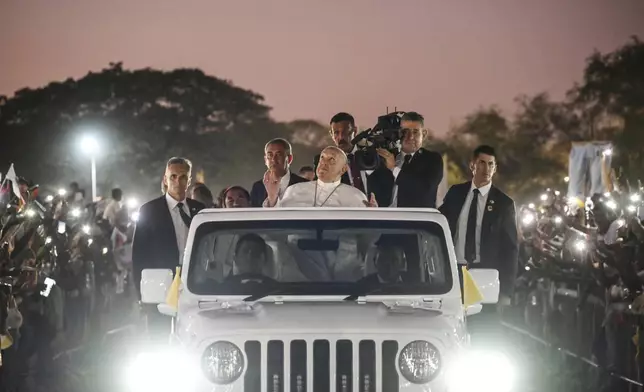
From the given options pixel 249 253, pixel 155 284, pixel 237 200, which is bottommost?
pixel 155 284

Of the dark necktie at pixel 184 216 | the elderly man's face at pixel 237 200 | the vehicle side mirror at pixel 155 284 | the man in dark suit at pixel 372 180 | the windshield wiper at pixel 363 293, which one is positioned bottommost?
the windshield wiper at pixel 363 293

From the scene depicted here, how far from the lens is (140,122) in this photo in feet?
290

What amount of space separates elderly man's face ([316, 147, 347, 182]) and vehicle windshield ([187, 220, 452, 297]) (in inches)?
26.5

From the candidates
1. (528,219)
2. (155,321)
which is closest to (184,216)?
(155,321)

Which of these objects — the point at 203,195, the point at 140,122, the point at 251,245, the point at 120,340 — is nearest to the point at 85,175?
the point at 140,122

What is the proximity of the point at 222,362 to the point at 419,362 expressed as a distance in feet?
3.35

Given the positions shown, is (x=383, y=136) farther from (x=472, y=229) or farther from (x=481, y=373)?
(x=481, y=373)

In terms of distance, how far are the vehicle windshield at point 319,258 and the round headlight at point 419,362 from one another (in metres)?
0.68

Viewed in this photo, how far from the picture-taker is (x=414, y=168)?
38.7ft

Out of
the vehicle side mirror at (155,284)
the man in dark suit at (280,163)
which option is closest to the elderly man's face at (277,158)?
the man in dark suit at (280,163)

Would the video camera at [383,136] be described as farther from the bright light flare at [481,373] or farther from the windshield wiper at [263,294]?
the bright light flare at [481,373]

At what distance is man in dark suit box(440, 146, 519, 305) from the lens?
1143 centimetres

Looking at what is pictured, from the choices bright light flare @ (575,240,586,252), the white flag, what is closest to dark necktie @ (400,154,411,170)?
the white flag

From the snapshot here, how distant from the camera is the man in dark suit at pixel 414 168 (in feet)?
38.5
